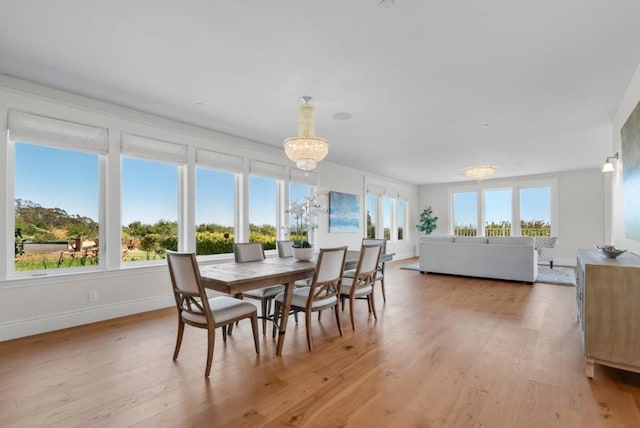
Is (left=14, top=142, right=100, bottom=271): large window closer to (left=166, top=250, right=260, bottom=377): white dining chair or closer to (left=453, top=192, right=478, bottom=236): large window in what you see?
(left=166, top=250, right=260, bottom=377): white dining chair

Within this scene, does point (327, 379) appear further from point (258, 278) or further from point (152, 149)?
point (152, 149)

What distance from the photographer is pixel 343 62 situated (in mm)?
2723

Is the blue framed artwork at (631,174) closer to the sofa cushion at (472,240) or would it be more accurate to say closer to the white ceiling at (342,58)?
the white ceiling at (342,58)

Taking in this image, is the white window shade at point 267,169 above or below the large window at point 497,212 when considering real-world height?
above

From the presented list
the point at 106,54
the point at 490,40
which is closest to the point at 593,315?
the point at 490,40

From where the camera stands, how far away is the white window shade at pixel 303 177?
5998 mm

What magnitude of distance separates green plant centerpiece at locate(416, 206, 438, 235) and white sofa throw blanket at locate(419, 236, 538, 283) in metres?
3.37

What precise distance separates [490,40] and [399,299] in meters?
3.44

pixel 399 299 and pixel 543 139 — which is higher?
pixel 543 139

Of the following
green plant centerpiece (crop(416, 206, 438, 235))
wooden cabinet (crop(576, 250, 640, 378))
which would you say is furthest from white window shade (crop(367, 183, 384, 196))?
wooden cabinet (crop(576, 250, 640, 378))

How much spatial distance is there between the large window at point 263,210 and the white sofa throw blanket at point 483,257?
346 cm

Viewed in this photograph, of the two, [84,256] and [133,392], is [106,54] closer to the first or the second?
[84,256]

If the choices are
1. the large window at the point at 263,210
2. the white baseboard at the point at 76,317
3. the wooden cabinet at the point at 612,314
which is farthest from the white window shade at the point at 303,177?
the wooden cabinet at the point at 612,314

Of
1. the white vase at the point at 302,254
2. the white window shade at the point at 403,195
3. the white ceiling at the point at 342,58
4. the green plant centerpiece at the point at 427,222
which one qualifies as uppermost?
the white ceiling at the point at 342,58
